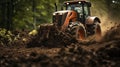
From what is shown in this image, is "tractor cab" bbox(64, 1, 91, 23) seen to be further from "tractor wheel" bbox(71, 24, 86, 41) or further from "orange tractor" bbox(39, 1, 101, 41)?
"tractor wheel" bbox(71, 24, 86, 41)

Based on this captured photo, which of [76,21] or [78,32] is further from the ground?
[76,21]

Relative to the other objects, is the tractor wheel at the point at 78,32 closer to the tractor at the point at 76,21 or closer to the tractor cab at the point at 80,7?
the tractor at the point at 76,21

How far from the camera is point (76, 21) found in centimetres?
1633

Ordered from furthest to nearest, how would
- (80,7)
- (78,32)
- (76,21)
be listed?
(80,7), (76,21), (78,32)

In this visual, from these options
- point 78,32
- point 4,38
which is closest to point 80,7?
point 78,32

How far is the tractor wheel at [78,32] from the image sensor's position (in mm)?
14875

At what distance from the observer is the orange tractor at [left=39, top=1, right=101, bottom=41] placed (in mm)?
15211

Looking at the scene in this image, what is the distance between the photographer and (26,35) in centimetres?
1903

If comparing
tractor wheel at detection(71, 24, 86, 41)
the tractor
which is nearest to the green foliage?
the tractor

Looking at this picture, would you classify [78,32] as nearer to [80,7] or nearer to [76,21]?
[76,21]

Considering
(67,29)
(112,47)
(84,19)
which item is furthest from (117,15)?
(112,47)

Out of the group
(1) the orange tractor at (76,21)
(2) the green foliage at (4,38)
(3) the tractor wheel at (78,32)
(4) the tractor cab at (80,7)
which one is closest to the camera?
(3) the tractor wheel at (78,32)

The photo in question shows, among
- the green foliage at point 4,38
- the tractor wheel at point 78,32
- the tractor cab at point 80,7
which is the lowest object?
the green foliage at point 4,38

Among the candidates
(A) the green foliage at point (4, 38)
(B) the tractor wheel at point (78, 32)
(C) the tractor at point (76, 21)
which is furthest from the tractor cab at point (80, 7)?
(A) the green foliage at point (4, 38)
